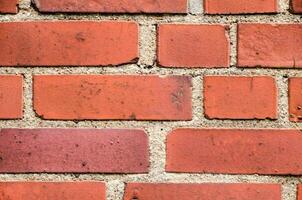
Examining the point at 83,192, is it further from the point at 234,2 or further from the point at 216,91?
the point at 234,2

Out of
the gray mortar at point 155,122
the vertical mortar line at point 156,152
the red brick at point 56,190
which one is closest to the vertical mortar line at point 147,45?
the gray mortar at point 155,122

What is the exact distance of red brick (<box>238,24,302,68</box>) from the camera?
0.89m

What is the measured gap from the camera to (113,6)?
2.93 ft

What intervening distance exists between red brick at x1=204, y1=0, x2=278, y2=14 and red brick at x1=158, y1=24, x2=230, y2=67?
0.09ft

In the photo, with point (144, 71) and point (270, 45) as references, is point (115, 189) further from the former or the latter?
point (270, 45)

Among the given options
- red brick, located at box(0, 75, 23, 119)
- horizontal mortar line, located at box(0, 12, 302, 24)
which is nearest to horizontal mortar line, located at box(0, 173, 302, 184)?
red brick, located at box(0, 75, 23, 119)

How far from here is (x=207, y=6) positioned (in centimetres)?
90

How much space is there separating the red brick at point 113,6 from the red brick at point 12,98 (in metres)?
0.13

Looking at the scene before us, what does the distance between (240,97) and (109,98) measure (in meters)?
0.21

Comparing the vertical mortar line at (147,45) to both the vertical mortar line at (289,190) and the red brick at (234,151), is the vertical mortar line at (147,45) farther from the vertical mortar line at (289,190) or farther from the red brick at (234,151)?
the vertical mortar line at (289,190)

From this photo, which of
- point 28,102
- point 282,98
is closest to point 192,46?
point 282,98

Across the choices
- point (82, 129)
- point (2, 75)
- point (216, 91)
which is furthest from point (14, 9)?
point (216, 91)

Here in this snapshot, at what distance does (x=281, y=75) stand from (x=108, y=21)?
295 millimetres

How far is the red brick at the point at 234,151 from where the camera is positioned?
2.92ft
